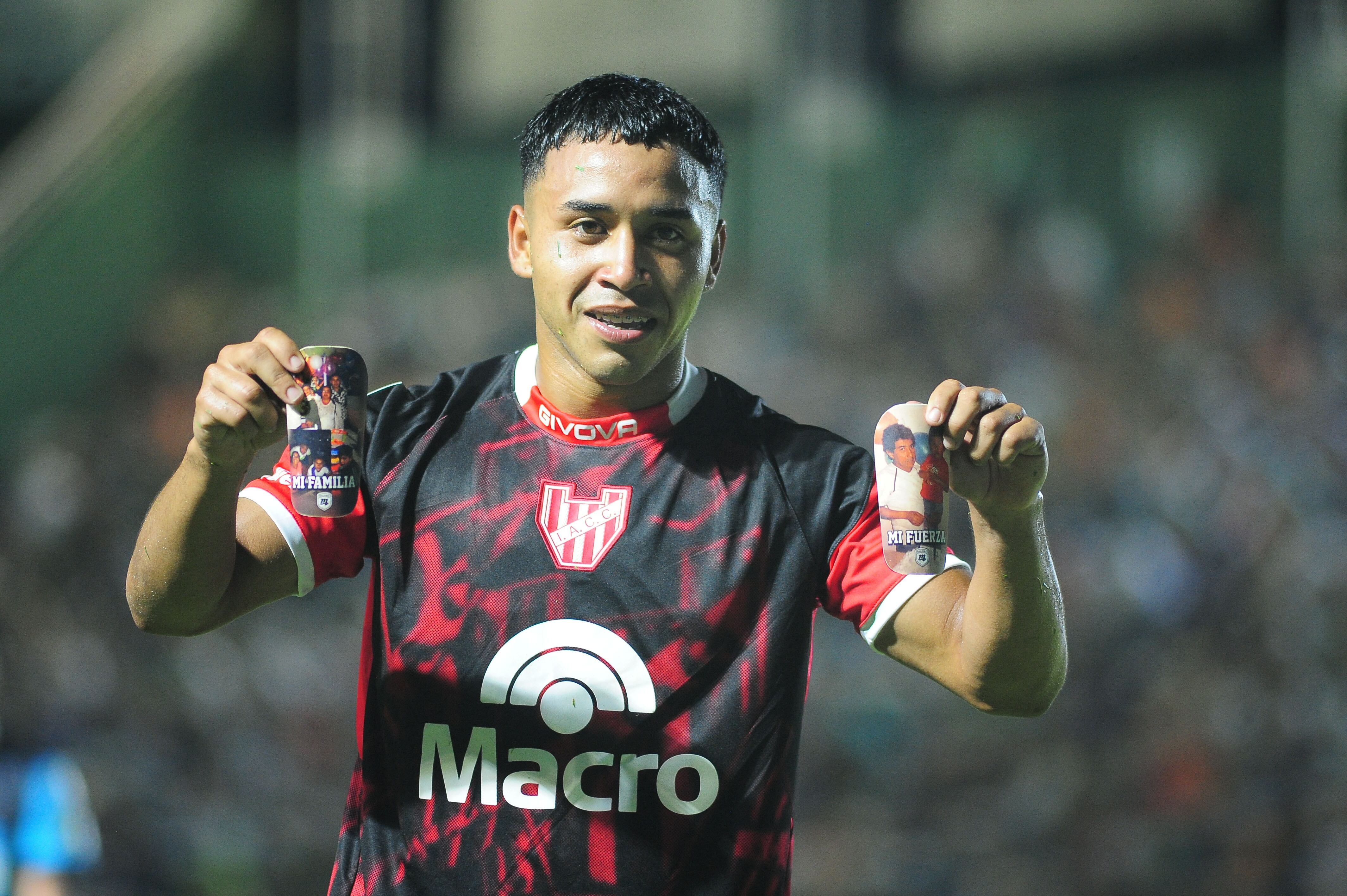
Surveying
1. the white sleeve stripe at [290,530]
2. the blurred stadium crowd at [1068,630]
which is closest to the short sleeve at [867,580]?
the white sleeve stripe at [290,530]

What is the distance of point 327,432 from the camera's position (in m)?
1.83

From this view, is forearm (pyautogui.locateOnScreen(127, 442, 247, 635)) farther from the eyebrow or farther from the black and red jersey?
the eyebrow

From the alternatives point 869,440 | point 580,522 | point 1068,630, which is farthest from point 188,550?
point 869,440

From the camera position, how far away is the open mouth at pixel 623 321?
6.45ft

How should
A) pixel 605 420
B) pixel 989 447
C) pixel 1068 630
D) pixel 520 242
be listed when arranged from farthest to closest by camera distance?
pixel 1068 630, pixel 520 242, pixel 605 420, pixel 989 447

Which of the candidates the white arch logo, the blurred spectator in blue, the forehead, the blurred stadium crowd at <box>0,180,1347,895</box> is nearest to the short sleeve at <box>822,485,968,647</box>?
the white arch logo

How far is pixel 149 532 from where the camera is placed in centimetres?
189

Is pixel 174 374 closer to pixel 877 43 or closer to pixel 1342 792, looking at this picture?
pixel 877 43

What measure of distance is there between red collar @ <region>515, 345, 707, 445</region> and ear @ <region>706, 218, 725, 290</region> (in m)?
0.17

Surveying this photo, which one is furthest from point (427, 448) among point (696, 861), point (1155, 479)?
point (1155, 479)

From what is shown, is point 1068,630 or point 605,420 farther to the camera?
point 1068,630

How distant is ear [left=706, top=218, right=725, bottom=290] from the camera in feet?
6.97

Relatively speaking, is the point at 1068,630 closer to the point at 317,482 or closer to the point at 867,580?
the point at 867,580

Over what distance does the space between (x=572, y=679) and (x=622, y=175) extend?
2.66 ft
